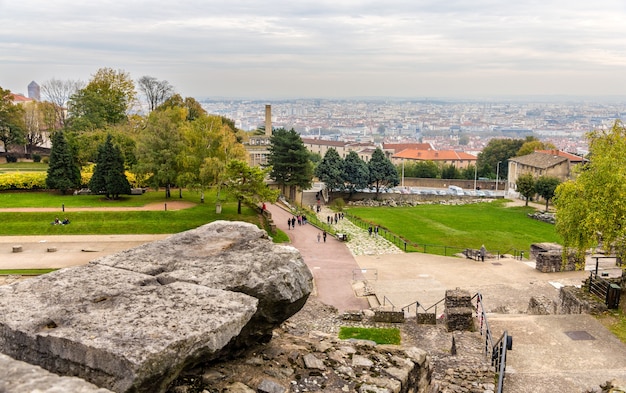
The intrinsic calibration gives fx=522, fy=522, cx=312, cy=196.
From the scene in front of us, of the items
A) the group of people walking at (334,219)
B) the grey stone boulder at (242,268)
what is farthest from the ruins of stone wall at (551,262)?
the grey stone boulder at (242,268)

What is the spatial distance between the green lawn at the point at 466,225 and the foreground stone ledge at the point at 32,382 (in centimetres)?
3099

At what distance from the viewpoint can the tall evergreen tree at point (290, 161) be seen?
50594mm

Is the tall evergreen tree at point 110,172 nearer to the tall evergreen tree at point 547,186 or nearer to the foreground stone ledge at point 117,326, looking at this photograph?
the foreground stone ledge at point 117,326

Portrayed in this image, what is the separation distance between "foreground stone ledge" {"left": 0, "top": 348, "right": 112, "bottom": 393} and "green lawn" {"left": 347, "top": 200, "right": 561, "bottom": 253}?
102ft

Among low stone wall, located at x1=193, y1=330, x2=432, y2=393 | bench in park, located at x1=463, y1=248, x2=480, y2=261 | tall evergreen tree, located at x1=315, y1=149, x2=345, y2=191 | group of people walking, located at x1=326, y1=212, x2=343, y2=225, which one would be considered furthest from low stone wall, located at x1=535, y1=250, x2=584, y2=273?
tall evergreen tree, located at x1=315, y1=149, x2=345, y2=191

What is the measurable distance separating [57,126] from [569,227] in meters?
72.5

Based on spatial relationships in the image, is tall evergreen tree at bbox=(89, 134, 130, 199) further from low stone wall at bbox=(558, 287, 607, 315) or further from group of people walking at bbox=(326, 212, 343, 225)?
low stone wall at bbox=(558, 287, 607, 315)

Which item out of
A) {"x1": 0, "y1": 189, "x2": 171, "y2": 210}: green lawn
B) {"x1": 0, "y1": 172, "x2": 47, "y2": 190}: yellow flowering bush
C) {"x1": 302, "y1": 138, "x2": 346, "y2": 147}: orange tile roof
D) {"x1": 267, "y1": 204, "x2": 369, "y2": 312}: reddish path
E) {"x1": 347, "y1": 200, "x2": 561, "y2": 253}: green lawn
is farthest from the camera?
{"x1": 302, "y1": 138, "x2": 346, "y2": 147}: orange tile roof

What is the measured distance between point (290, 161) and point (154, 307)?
4420 cm

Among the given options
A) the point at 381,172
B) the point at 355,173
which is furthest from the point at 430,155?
the point at 355,173

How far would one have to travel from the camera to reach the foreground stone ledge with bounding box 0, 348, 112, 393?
16.8 feet

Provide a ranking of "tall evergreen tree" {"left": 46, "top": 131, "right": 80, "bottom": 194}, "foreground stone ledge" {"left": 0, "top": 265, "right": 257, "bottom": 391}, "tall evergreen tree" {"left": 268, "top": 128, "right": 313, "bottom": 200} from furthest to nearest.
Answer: "tall evergreen tree" {"left": 268, "top": 128, "right": 313, "bottom": 200} < "tall evergreen tree" {"left": 46, "top": 131, "right": 80, "bottom": 194} < "foreground stone ledge" {"left": 0, "top": 265, "right": 257, "bottom": 391}

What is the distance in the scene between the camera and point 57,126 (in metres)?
74.4

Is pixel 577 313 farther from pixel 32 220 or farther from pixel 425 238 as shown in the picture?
pixel 32 220
